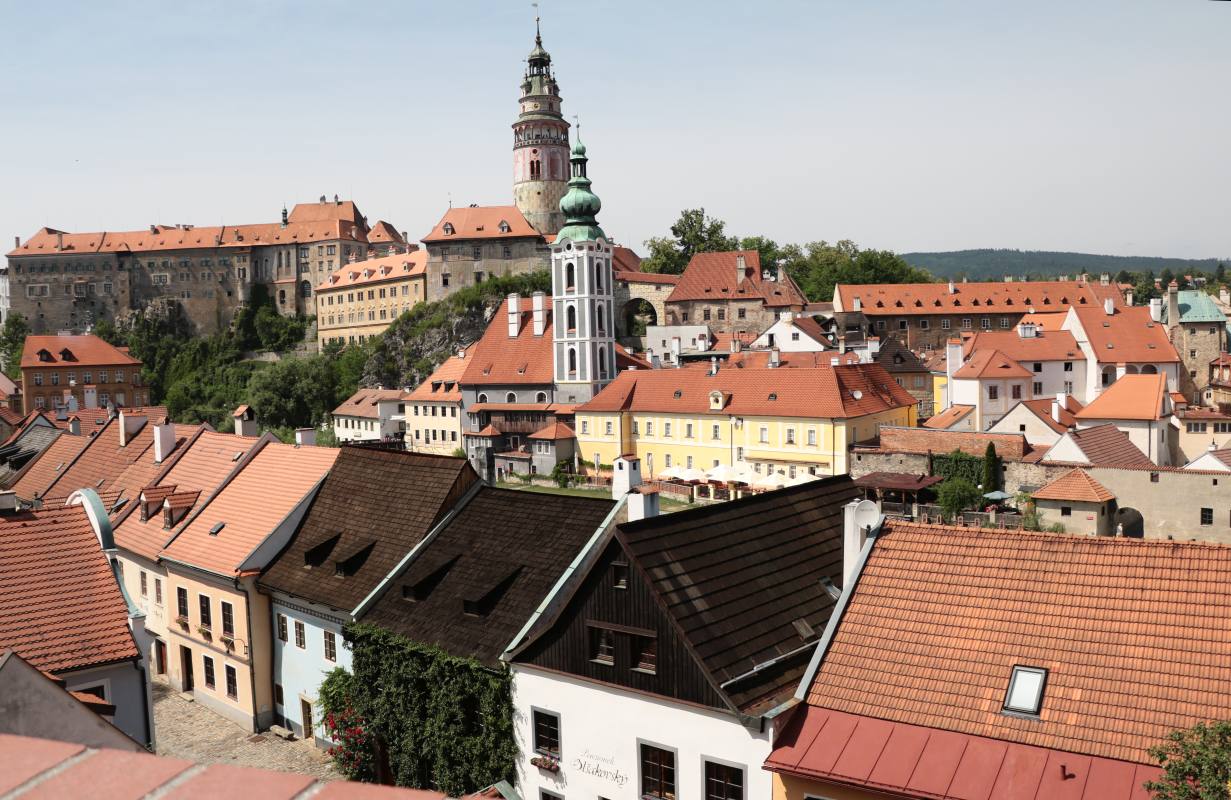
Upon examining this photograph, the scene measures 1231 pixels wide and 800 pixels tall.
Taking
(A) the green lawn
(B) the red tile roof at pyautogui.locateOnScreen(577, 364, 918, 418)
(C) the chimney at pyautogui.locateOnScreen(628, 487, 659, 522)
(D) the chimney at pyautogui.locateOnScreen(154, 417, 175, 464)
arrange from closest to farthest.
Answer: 1. (C) the chimney at pyautogui.locateOnScreen(628, 487, 659, 522)
2. (D) the chimney at pyautogui.locateOnScreen(154, 417, 175, 464)
3. (A) the green lawn
4. (B) the red tile roof at pyautogui.locateOnScreen(577, 364, 918, 418)

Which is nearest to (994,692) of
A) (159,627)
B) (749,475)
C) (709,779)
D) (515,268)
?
(709,779)

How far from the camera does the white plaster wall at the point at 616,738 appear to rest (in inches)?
554

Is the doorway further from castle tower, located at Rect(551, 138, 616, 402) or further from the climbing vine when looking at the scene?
castle tower, located at Rect(551, 138, 616, 402)

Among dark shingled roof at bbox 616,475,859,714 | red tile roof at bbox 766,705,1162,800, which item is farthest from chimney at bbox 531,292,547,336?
red tile roof at bbox 766,705,1162,800

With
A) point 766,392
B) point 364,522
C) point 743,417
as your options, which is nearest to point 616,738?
point 364,522

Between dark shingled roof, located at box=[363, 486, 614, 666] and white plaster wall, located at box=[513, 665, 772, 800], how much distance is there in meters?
1.39

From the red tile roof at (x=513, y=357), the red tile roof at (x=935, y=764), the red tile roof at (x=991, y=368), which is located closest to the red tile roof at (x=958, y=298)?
the red tile roof at (x=991, y=368)

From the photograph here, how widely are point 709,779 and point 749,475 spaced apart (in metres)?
34.7

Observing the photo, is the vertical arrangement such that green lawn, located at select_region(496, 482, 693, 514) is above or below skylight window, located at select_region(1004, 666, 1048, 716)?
A: below

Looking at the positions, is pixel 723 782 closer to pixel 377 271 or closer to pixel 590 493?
pixel 590 493

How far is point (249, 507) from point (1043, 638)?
1953 centimetres

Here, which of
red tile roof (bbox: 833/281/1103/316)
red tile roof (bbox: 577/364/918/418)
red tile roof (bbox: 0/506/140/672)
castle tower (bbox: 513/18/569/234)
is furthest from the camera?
castle tower (bbox: 513/18/569/234)

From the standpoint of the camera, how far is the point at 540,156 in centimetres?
11288

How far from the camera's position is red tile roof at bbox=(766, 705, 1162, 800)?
37.5ft
